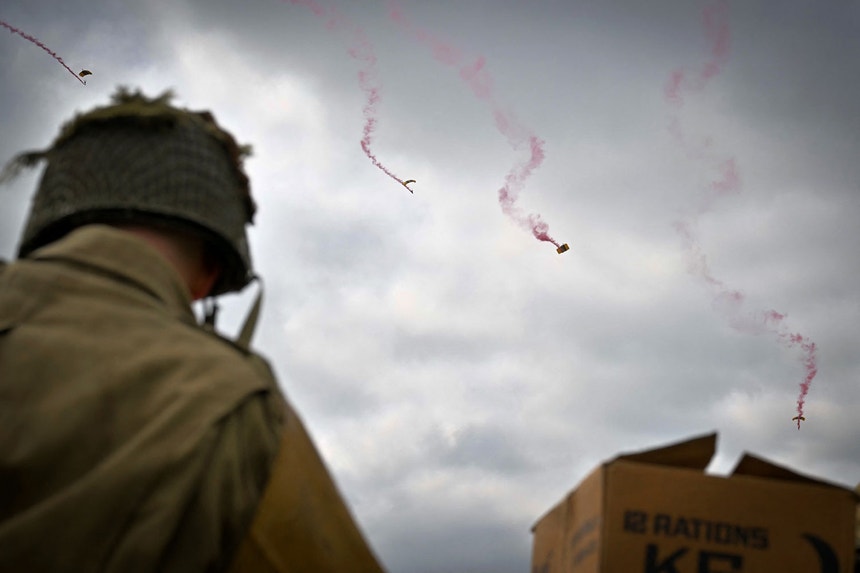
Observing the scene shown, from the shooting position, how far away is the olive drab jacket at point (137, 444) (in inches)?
87.7

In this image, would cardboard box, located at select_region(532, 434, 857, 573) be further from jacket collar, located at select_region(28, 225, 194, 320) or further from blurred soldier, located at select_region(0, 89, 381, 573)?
jacket collar, located at select_region(28, 225, 194, 320)

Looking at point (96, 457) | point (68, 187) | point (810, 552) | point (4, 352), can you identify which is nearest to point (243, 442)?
point (96, 457)

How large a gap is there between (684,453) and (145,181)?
2.34m

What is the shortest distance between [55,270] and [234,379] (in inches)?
27.4

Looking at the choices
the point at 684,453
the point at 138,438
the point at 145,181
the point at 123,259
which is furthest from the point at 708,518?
the point at 145,181

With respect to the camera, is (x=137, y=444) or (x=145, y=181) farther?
(x=145, y=181)

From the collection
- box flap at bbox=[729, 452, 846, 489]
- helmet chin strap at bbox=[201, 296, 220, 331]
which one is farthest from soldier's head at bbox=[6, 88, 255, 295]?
box flap at bbox=[729, 452, 846, 489]

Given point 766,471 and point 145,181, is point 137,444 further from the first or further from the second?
point 766,471

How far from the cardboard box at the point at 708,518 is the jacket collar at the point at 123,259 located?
1.66 metres

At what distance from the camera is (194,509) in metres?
2.32

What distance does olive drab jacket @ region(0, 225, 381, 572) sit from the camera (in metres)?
2.23

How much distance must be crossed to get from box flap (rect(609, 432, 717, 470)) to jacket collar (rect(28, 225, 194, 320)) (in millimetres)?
1736

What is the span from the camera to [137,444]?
2.30 meters

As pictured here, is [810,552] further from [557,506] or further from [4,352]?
[4,352]
